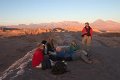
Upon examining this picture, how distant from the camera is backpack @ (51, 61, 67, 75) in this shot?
12852 mm

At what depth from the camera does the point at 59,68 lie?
42.4ft

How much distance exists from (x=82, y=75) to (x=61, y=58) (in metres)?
2.21

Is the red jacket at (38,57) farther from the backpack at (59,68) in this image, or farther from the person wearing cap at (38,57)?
the backpack at (59,68)

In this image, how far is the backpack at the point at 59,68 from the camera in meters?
12.9

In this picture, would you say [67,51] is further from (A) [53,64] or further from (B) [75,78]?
(B) [75,78]

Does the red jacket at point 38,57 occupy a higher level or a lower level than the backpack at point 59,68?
higher

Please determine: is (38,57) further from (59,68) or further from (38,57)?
(59,68)

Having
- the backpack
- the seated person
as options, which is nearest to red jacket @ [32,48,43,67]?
the seated person

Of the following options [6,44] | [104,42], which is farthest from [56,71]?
[104,42]

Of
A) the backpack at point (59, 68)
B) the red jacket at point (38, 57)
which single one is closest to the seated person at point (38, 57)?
the red jacket at point (38, 57)

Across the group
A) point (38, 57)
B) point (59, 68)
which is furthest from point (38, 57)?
point (59, 68)

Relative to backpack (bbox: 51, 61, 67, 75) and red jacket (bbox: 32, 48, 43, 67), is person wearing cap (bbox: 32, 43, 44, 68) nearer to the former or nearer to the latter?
red jacket (bbox: 32, 48, 43, 67)

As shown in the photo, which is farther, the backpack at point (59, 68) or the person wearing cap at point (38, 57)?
the person wearing cap at point (38, 57)

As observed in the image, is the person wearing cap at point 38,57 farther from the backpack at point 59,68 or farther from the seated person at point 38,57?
the backpack at point 59,68
